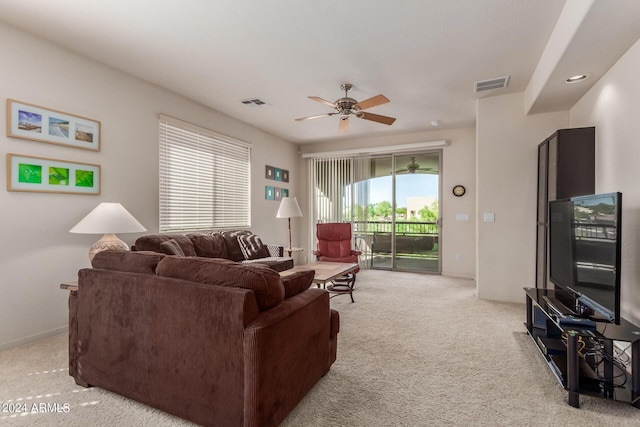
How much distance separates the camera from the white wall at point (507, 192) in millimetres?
3971

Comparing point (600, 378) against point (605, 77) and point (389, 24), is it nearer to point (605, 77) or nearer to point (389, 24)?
point (605, 77)

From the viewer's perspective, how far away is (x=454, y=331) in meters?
3.07

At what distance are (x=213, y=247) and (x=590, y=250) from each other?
384 centimetres

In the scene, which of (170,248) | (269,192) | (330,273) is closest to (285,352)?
(330,273)

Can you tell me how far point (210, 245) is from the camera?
4.11 metres

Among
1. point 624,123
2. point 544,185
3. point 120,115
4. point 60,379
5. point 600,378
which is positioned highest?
point 120,115

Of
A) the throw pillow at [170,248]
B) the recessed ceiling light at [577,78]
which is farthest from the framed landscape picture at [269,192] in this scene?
the recessed ceiling light at [577,78]

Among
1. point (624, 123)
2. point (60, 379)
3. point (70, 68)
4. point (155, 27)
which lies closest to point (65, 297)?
point (60, 379)

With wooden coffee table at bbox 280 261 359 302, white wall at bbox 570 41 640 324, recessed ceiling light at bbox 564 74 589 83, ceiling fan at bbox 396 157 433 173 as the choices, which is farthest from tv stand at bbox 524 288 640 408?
ceiling fan at bbox 396 157 433 173

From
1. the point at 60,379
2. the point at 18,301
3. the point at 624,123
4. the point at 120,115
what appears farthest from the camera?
the point at 120,115

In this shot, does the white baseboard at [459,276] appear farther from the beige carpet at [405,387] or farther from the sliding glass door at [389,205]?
the beige carpet at [405,387]

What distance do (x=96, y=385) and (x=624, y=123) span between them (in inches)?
168

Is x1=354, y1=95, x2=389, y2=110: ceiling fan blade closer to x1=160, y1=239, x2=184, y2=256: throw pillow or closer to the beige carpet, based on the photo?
the beige carpet

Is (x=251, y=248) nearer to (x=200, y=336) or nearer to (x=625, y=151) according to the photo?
(x=200, y=336)
